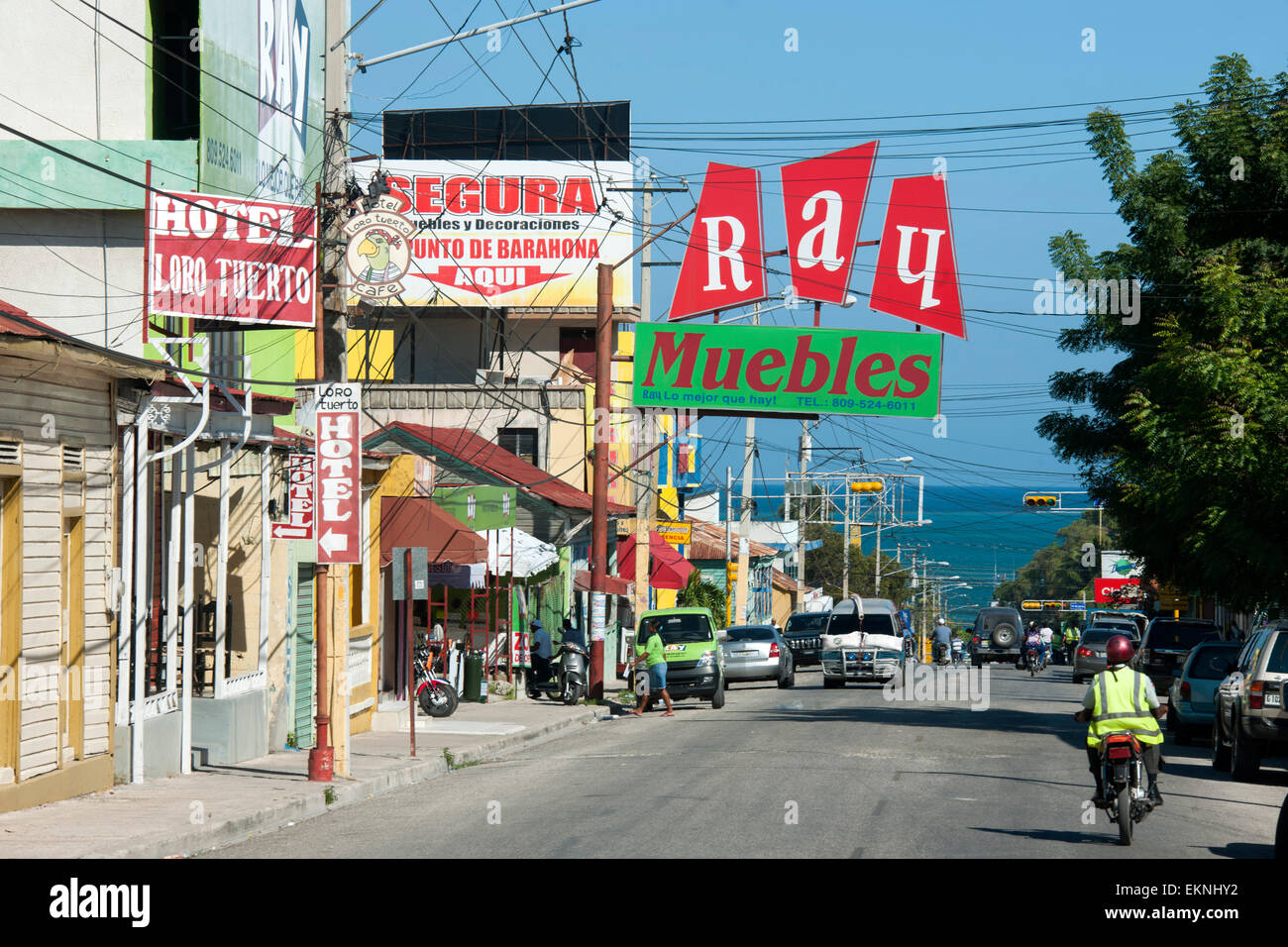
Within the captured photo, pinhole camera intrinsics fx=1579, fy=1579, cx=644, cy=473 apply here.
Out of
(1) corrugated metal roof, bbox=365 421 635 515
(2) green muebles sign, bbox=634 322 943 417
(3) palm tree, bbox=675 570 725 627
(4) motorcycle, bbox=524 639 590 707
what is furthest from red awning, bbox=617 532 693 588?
(4) motorcycle, bbox=524 639 590 707

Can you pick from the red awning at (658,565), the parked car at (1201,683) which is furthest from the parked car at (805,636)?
the parked car at (1201,683)

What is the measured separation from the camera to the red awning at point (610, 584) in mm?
40594

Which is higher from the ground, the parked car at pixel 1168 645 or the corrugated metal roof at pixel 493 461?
the corrugated metal roof at pixel 493 461

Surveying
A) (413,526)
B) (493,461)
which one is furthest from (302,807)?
(493,461)

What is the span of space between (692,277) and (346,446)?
77.4 ft

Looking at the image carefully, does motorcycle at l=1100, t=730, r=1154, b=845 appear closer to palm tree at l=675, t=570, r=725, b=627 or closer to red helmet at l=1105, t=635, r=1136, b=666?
red helmet at l=1105, t=635, r=1136, b=666

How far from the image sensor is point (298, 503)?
738 inches

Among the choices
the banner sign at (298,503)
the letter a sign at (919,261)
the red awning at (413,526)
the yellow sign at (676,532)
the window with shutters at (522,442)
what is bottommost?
the yellow sign at (676,532)

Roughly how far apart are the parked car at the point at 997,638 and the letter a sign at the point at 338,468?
44772mm

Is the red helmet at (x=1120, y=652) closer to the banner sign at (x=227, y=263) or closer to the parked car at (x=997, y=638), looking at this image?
the banner sign at (x=227, y=263)

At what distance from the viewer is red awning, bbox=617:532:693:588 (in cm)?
4562

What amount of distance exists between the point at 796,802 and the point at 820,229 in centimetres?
2554

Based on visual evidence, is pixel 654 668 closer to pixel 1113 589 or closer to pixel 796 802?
pixel 796 802

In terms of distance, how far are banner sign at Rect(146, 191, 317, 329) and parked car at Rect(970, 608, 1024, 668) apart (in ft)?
→ 143
